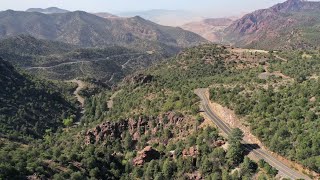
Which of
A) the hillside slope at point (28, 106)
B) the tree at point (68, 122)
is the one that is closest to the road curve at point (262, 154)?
the hillside slope at point (28, 106)

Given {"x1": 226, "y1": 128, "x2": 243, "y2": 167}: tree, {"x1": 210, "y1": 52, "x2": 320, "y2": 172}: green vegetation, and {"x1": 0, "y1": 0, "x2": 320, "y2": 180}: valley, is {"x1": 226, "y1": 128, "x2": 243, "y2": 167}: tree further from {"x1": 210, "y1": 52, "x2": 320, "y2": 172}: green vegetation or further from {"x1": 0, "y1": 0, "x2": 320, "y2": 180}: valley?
{"x1": 210, "y1": 52, "x2": 320, "y2": 172}: green vegetation

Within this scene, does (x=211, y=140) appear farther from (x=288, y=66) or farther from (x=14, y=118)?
(x=14, y=118)

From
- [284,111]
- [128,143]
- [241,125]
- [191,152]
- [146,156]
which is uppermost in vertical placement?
[284,111]

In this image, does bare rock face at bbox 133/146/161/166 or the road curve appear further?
bare rock face at bbox 133/146/161/166

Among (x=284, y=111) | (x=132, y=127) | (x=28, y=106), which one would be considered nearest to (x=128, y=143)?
(x=132, y=127)

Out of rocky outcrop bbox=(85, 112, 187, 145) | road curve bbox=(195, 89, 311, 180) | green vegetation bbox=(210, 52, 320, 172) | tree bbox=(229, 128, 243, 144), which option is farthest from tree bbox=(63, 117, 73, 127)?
tree bbox=(229, 128, 243, 144)

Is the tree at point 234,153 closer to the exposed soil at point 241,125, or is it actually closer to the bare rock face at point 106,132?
the exposed soil at point 241,125

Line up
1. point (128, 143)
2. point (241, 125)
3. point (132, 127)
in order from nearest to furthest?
point (241, 125) → point (128, 143) → point (132, 127)

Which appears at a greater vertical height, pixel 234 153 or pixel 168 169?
pixel 234 153

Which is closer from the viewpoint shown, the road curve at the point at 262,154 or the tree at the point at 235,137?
the road curve at the point at 262,154

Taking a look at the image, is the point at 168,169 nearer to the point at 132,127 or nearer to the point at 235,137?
the point at 235,137

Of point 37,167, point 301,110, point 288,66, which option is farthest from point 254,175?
point 288,66
